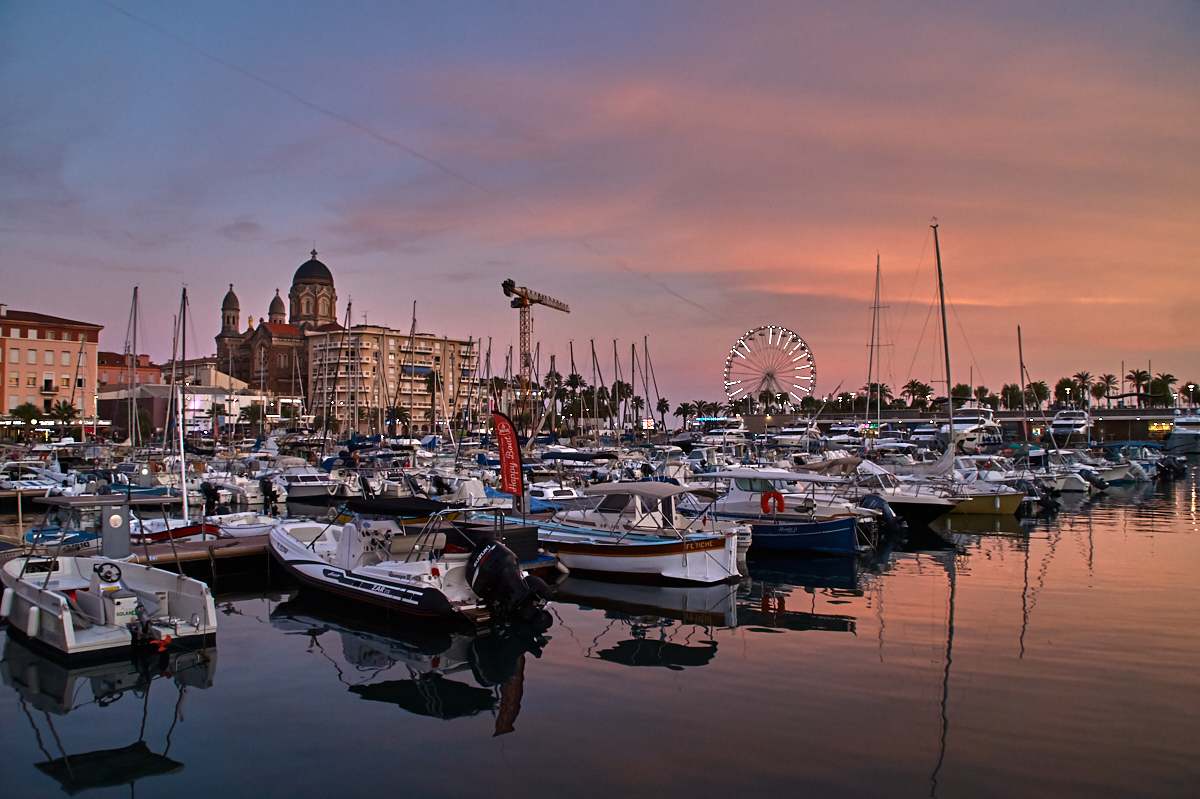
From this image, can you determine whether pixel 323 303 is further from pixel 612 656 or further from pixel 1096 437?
pixel 612 656

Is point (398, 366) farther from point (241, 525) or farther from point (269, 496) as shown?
point (241, 525)

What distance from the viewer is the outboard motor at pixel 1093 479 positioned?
5412 centimetres

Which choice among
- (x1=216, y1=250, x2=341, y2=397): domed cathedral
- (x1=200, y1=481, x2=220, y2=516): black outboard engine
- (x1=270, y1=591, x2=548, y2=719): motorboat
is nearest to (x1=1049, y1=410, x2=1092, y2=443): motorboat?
(x1=200, y1=481, x2=220, y2=516): black outboard engine

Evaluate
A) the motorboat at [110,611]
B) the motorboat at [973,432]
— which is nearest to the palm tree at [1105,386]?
the motorboat at [973,432]

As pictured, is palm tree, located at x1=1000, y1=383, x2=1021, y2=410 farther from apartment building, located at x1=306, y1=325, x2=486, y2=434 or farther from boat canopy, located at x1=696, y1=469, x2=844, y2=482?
boat canopy, located at x1=696, y1=469, x2=844, y2=482

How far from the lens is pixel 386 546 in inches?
848

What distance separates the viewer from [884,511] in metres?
33.1

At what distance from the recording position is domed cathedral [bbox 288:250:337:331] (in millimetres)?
191125

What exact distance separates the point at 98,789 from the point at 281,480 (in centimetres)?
3891

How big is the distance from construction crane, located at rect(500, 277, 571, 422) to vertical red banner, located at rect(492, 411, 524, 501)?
303 ft

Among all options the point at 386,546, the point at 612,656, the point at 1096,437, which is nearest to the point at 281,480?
the point at 386,546

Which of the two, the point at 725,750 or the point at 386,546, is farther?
the point at 386,546

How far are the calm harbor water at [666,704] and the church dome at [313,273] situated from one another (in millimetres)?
181951

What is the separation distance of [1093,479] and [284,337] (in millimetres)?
166368
